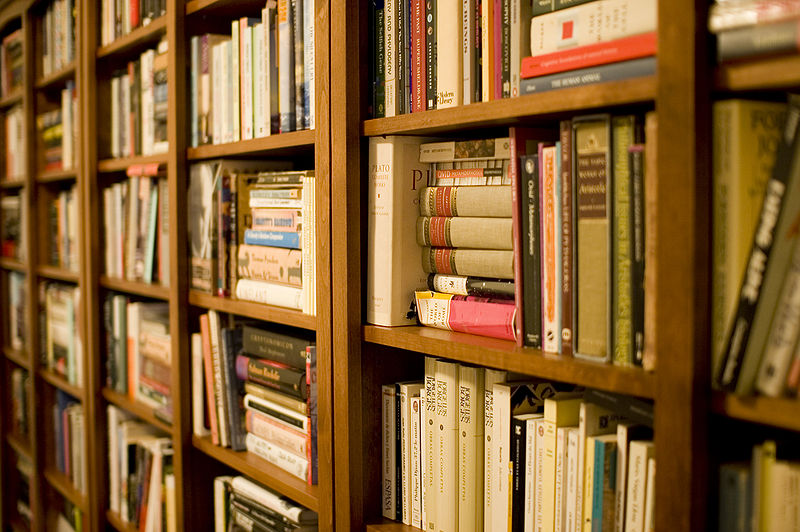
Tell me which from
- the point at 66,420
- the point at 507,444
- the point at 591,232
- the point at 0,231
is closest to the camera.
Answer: the point at 591,232

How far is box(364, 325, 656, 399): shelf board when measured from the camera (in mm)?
876

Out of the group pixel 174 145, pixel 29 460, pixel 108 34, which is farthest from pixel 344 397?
pixel 29 460

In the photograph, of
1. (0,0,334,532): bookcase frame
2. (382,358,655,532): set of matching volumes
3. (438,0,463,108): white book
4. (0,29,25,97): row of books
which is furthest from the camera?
(0,29,25,97): row of books

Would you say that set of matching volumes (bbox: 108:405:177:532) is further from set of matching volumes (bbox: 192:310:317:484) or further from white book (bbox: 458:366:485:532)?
white book (bbox: 458:366:485:532)

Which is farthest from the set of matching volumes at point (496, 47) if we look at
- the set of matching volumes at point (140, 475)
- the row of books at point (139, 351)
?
the set of matching volumes at point (140, 475)

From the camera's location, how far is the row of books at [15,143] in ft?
9.82

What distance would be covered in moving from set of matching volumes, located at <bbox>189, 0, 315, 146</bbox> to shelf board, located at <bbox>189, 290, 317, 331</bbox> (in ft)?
1.16

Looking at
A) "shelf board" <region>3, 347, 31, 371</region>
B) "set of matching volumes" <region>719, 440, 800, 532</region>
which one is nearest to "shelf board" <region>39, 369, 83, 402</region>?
"shelf board" <region>3, 347, 31, 371</region>

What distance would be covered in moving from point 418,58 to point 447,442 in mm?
614

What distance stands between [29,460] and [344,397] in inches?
89.2

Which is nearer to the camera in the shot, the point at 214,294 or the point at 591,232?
the point at 591,232

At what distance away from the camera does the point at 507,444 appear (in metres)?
1.11

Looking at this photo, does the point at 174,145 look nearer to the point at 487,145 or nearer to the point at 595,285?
the point at 487,145

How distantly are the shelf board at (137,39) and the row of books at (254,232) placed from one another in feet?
1.22
